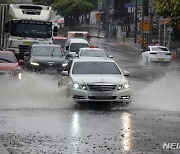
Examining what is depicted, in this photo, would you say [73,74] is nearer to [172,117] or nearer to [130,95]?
[130,95]

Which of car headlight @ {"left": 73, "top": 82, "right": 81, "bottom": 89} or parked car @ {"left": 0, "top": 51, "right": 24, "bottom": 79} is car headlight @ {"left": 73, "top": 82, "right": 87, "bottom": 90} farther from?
parked car @ {"left": 0, "top": 51, "right": 24, "bottom": 79}

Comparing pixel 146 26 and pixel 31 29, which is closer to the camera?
pixel 31 29

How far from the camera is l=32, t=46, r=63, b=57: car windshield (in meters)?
30.0

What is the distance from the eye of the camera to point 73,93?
58.4 ft

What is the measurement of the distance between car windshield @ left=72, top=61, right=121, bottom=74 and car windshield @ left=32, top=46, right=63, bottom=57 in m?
10.7

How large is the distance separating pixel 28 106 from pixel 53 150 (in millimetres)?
7008

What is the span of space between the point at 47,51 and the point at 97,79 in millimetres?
12574

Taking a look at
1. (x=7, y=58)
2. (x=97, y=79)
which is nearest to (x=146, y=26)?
(x=7, y=58)

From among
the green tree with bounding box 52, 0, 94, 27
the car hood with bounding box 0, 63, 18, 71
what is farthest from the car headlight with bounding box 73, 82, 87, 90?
the green tree with bounding box 52, 0, 94, 27

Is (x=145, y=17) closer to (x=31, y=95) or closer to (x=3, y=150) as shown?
(x=31, y=95)

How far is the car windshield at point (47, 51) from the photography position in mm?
29972

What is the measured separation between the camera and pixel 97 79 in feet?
58.7

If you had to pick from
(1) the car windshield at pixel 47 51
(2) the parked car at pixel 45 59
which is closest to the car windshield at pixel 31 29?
(2) the parked car at pixel 45 59

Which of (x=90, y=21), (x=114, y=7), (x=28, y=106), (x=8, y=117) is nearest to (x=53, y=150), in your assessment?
(x=8, y=117)
